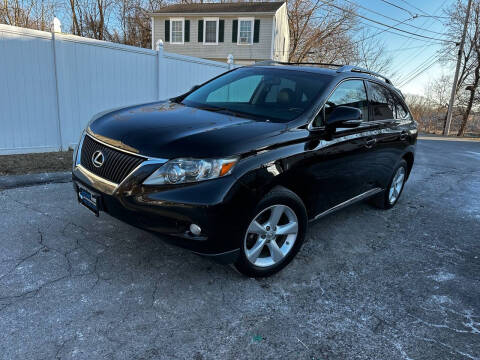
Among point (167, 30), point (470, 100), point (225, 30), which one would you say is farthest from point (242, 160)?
point (470, 100)

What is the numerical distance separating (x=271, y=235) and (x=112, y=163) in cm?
138

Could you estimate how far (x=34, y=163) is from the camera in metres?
5.91

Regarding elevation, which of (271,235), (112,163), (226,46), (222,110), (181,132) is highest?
(226,46)

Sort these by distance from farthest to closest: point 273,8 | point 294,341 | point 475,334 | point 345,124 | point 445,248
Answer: point 273,8, point 445,248, point 345,124, point 475,334, point 294,341

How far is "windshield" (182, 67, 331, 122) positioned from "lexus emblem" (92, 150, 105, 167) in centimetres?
117

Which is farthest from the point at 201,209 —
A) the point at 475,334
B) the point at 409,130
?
the point at 409,130

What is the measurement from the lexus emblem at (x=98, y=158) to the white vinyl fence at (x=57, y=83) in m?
4.61

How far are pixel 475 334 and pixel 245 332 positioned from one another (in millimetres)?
1627

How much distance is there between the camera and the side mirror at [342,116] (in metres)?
3.19

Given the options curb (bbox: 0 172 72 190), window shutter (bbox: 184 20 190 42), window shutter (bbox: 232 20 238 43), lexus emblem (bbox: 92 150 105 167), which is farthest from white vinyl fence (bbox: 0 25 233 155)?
window shutter (bbox: 184 20 190 42)

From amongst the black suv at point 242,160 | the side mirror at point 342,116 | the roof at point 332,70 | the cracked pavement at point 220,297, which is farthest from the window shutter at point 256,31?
the side mirror at point 342,116

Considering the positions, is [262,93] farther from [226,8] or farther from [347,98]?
[226,8]

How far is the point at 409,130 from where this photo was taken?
506cm

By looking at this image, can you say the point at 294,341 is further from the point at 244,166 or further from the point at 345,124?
the point at 345,124
